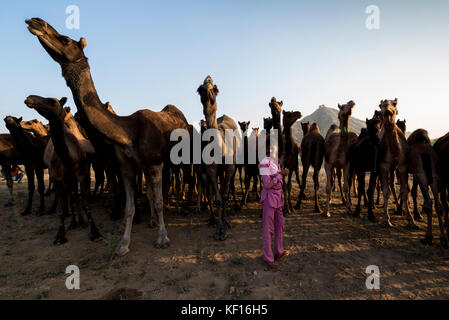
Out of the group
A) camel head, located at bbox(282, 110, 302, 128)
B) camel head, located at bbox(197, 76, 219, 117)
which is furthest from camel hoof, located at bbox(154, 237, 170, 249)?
camel head, located at bbox(282, 110, 302, 128)

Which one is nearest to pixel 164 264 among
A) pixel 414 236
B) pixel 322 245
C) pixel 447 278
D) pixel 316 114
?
pixel 322 245

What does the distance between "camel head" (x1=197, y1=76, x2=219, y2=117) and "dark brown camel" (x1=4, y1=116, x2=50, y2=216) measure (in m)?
7.67

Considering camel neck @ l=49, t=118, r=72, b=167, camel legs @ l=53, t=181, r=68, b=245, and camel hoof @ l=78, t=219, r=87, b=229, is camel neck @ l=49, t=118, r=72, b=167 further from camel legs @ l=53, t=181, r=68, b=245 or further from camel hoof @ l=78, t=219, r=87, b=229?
camel hoof @ l=78, t=219, r=87, b=229

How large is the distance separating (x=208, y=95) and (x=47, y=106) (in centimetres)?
398

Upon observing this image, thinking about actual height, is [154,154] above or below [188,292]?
above

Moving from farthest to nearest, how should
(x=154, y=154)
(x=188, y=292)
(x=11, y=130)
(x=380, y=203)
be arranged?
1. (x=380, y=203)
2. (x=11, y=130)
3. (x=154, y=154)
4. (x=188, y=292)

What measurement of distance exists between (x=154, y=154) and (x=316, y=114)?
340 ft

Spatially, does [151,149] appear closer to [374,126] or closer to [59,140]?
[59,140]

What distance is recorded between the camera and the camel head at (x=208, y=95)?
5.52 meters

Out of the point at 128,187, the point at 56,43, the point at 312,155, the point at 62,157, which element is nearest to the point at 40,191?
the point at 62,157

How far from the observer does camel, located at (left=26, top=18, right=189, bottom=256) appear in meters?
4.14

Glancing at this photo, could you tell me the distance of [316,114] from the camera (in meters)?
96.1
